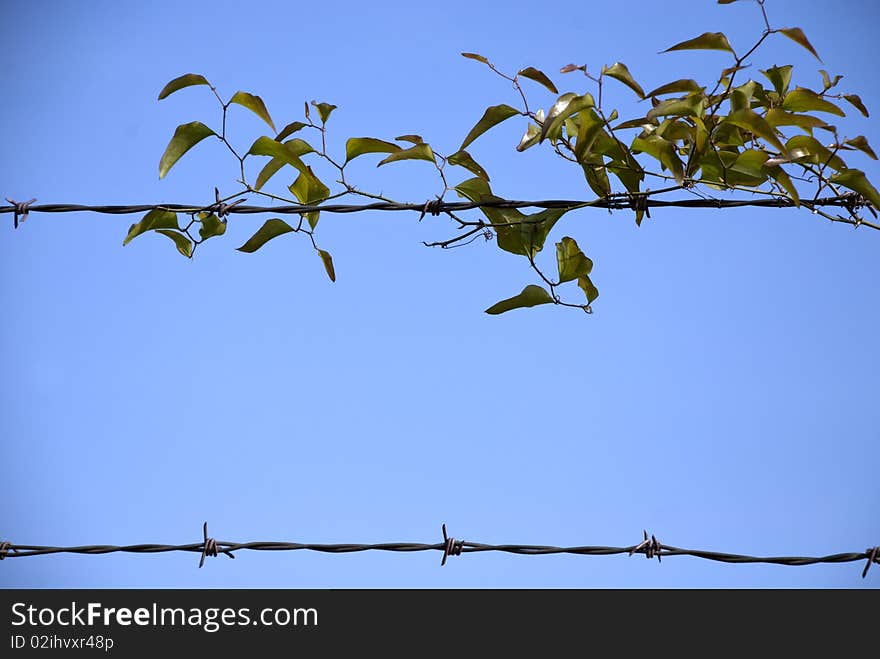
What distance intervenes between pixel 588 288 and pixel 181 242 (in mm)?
600

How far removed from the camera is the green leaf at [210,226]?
1259 millimetres

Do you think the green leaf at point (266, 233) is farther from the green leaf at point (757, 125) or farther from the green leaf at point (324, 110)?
the green leaf at point (757, 125)

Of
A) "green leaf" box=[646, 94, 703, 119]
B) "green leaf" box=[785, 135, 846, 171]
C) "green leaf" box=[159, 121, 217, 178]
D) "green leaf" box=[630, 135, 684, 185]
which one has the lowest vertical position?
"green leaf" box=[785, 135, 846, 171]

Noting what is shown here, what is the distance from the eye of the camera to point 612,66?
3.58 ft

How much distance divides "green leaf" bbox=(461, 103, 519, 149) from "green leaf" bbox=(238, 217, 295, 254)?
278 mm

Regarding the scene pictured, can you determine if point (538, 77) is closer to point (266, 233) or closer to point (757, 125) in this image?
point (757, 125)

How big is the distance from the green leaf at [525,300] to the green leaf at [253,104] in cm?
39

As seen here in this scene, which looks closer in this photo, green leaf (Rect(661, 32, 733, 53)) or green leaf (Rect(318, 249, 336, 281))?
green leaf (Rect(661, 32, 733, 53))

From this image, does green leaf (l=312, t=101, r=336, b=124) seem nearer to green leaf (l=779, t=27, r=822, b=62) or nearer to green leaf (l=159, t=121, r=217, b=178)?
green leaf (l=159, t=121, r=217, b=178)

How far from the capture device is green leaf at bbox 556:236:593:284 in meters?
1.22

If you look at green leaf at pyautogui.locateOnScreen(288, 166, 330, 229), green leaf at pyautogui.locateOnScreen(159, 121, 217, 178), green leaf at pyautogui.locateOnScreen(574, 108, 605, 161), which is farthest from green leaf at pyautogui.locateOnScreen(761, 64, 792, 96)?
green leaf at pyautogui.locateOnScreen(159, 121, 217, 178)

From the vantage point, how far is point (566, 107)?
1.07m

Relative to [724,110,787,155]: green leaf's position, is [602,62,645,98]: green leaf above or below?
above

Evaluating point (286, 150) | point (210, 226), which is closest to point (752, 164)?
point (286, 150)
